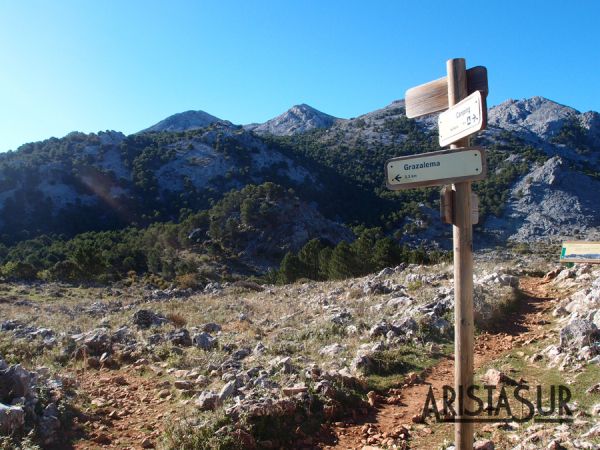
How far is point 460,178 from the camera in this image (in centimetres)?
292

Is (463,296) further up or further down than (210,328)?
further up

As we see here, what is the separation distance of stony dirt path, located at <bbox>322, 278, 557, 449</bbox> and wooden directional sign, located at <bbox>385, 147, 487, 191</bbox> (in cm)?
284

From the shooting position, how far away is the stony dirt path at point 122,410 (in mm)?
4715

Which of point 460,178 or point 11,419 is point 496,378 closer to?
point 460,178

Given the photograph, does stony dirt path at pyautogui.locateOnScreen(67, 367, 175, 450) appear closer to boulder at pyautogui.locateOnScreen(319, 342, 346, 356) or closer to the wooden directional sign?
boulder at pyautogui.locateOnScreen(319, 342, 346, 356)

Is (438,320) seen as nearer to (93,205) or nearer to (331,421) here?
(331,421)

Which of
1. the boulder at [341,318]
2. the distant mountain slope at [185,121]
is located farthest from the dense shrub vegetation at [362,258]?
the distant mountain slope at [185,121]

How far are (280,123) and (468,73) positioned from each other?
14522cm

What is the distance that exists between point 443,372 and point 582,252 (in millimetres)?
7823

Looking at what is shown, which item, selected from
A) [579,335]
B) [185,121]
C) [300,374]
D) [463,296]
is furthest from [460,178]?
[185,121]

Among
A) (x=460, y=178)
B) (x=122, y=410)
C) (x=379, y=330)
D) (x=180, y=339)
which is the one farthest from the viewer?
(x=180, y=339)

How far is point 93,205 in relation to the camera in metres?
65.1

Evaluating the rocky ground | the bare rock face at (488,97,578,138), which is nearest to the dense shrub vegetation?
the rocky ground

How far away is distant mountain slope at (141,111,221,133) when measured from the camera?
134m
